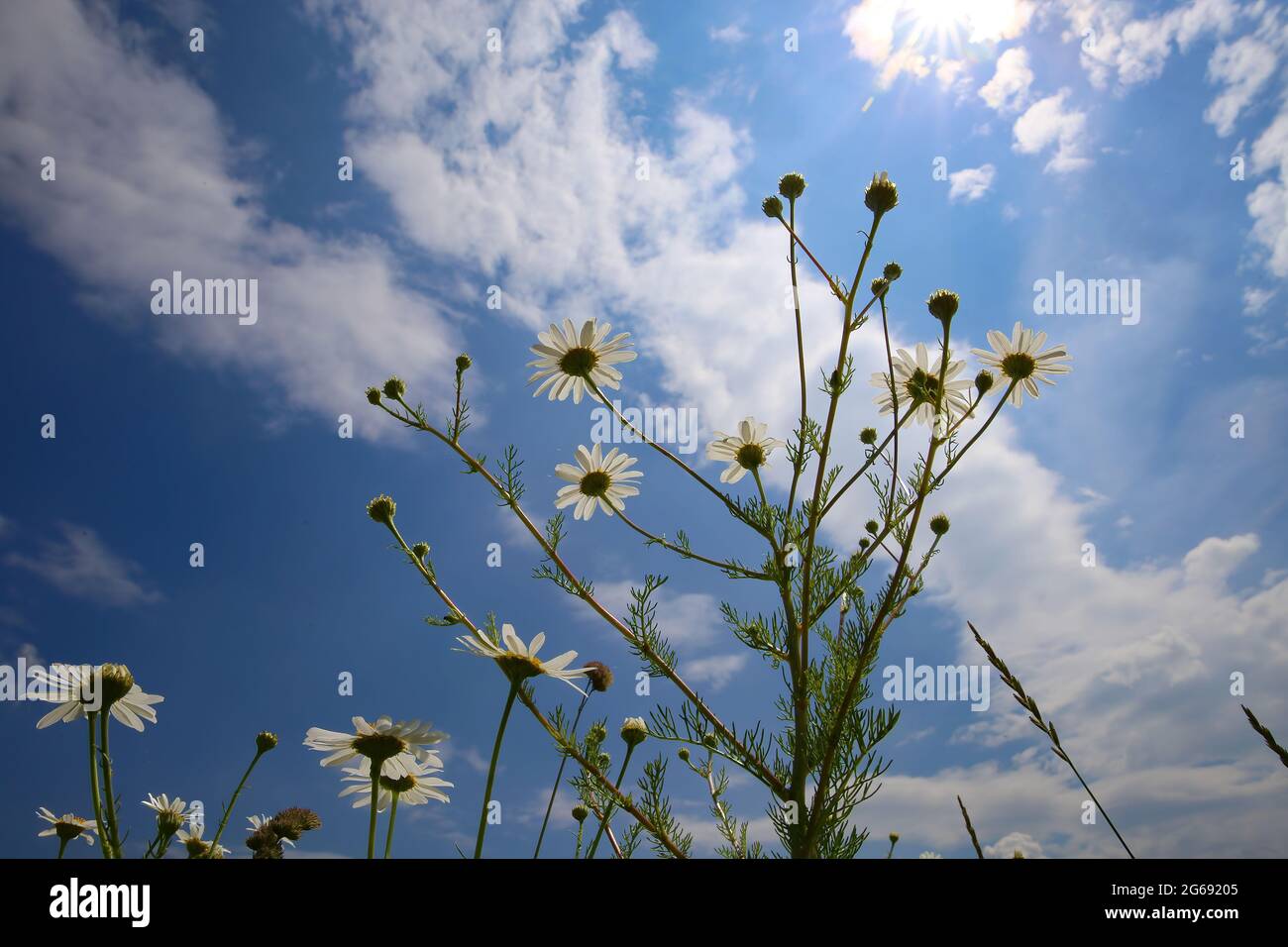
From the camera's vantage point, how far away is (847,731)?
6.01 ft

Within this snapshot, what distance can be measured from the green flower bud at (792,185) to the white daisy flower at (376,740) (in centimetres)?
206

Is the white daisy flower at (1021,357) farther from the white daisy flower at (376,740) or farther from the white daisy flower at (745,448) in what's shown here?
the white daisy flower at (376,740)

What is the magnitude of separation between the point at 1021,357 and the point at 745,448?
986 millimetres

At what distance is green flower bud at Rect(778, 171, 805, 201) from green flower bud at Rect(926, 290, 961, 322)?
672 mm

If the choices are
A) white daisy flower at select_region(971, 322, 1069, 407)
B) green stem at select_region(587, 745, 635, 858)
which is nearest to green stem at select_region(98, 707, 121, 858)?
green stem at select_region(587, 745, 635, 858)

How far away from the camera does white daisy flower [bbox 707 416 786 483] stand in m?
2.48

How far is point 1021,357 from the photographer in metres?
2.46

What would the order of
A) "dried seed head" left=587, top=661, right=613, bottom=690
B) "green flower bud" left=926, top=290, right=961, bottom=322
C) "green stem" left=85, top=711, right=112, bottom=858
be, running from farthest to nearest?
"dried seed head" left=587, top=661, right=613, bottom=690 < "green flower bud" left=926, top=290, right=961, bottom=322 < "green stem" left=85, top=711, right=112, bottom=858

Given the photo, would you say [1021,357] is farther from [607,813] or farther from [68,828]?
[68,828]

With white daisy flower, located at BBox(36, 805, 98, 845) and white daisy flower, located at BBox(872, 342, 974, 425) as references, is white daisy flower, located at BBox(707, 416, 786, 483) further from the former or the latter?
white daisy flower, located at BBox(36, 805, 98, 845)
